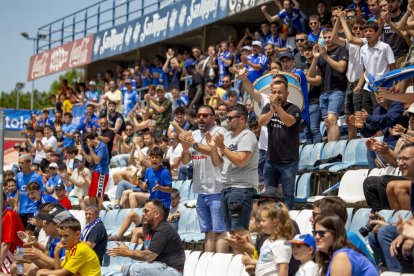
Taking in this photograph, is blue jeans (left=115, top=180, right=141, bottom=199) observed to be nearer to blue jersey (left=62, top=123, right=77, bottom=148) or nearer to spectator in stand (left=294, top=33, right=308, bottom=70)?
A: spectator in stand (left=294, top=33, right=308, bottom=70)

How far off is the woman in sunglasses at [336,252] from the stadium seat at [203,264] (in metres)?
3.77

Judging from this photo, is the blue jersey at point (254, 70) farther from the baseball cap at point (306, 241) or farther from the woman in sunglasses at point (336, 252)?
the woman in sunglasses at point (336, 252)

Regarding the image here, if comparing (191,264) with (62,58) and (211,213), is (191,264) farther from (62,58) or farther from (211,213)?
(62,58)

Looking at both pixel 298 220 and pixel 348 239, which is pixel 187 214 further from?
pixel 348 239

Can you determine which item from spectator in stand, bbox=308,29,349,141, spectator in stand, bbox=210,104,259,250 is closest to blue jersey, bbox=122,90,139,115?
spectator in stand, bbox=308,29,349,141

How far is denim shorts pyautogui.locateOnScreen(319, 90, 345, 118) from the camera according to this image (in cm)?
1308

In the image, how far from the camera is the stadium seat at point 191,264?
1008 cm

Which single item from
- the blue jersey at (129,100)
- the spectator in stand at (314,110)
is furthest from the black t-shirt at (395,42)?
the blue jersey at (129,100)

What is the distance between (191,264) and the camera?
10.1 m

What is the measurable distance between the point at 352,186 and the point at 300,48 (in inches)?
190

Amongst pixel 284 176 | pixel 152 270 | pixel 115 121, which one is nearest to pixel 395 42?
pixel 284 176

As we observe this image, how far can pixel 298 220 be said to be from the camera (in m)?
9.68

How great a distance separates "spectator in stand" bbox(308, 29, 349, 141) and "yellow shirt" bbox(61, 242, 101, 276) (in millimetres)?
4636

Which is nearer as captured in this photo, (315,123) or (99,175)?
(315,123)
